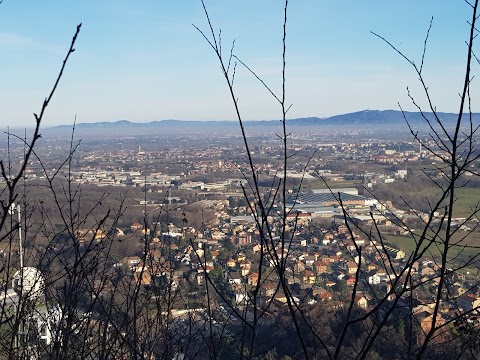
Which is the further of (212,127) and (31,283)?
(212,127)

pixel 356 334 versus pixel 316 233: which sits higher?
pixel 356 334

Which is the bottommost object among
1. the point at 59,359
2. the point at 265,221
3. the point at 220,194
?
the point at 220,194

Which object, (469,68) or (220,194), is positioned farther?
(220,194)

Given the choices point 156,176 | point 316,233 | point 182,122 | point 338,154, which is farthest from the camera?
point 182,122

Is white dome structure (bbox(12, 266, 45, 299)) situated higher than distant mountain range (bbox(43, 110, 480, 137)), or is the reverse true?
white dome structure (bbox(12, 266, 45, 299))

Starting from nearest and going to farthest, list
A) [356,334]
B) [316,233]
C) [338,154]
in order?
[356,334]
[316,233]
[338,154]

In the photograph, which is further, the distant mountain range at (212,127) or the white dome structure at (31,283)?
the distant mountain range at (212,127)

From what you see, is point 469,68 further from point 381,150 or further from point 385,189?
point 381,150

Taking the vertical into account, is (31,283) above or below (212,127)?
above

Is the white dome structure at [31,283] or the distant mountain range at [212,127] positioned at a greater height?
the white dome structure at [31,283]

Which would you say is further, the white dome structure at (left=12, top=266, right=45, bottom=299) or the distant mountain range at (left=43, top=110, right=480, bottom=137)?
the distant mountain range at (left=43, top=110, right=480, bottom=137)

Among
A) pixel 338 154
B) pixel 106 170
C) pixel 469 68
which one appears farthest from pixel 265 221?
pixel 338 154
